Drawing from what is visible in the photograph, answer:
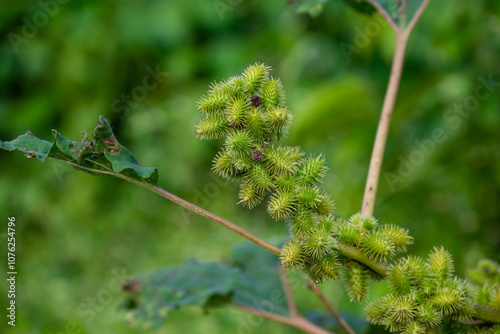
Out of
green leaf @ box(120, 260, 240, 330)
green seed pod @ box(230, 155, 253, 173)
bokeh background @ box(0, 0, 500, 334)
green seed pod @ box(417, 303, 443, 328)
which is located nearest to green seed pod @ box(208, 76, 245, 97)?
green seed pod @ box(230, 155, 253, 173)

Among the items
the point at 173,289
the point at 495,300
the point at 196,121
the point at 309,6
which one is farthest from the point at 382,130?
the point at 196,121

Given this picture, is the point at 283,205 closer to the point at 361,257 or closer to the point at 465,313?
the point at 361,257

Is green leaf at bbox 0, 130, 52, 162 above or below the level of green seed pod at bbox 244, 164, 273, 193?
below

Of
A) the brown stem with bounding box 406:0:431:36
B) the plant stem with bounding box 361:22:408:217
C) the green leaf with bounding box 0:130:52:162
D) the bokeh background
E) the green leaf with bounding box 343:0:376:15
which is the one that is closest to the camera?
the green leaf with bounding box 0:130:52:162

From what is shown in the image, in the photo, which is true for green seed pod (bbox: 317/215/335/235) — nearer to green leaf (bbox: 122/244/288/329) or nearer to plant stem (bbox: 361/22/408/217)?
plant stem (bbox: 361/22/408/217)

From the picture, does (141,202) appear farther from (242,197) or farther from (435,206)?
(242,197)

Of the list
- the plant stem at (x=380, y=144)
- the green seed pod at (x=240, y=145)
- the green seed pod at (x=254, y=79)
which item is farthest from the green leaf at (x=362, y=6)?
the green seed pod at (x=240, y=145)

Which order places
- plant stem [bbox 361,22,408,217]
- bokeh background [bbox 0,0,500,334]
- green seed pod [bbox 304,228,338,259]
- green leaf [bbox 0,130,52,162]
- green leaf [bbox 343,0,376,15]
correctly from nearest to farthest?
green seed pod [bbox 304,228,338,259] < green leaf [bbox 0,130,52,162] < plant stem [bbox 361,22,408,217] < green leaf [bbox 343,0,376,15] < bokeh background [bbox 0,0,500,334]
